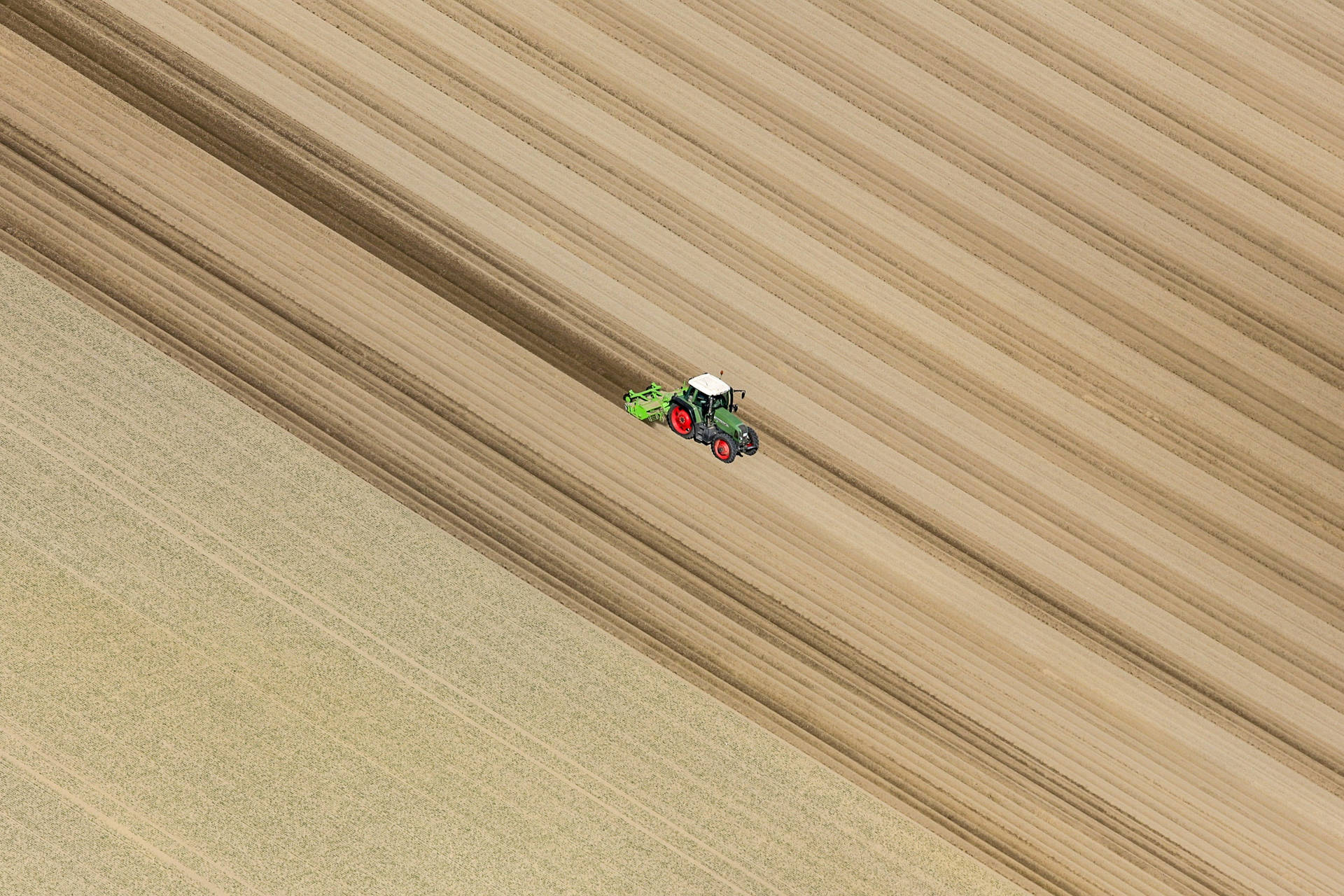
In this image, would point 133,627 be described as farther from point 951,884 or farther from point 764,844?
point 951,884

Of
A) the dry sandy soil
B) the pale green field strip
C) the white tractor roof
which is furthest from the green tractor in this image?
the pale green field strip

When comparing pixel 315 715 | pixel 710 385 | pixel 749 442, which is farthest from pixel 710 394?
pixel 315 715

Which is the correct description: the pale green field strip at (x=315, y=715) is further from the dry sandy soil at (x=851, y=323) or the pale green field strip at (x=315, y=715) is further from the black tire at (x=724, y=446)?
the black tire at (x=724, y=446)

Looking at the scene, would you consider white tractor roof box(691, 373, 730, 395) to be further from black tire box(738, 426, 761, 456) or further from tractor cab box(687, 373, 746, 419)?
black tire box(738, 426, 761, 456)

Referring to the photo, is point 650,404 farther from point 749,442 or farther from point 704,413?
point 749,442

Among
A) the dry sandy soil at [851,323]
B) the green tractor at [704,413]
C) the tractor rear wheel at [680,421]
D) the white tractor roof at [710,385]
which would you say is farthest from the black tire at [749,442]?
the tractor rear wheel at [680,421]
